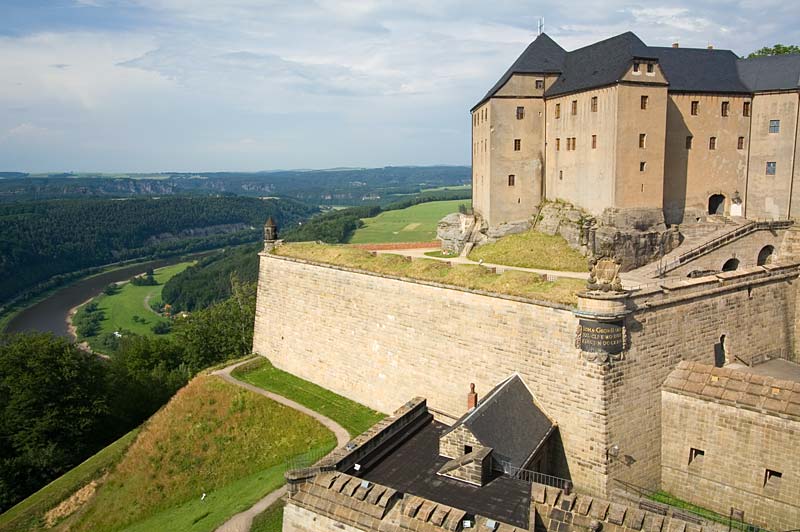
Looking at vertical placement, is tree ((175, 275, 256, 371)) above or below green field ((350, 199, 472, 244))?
below

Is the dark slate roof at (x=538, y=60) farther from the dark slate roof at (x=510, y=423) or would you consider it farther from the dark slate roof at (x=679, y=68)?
the dark slate roof at (x=510, y=423)

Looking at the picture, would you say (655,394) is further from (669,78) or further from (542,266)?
(669,78)

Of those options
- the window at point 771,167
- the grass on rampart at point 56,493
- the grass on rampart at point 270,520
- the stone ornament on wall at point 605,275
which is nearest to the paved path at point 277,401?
the grass on rampart at point 270,520

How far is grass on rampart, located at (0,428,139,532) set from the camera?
2133cm

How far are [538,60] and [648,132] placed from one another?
881 cm

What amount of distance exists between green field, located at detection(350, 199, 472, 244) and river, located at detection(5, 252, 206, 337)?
159ft

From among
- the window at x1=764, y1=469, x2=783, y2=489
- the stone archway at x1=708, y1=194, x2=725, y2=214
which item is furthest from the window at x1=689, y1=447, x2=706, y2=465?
the stone archway at x1=708, y1=194, x2=725, y2=214

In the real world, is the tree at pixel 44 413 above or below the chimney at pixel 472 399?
below

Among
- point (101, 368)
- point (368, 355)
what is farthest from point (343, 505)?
point (101, 368)

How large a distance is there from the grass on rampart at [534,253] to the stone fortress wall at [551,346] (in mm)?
8780

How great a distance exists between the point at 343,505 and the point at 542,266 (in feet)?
65.6

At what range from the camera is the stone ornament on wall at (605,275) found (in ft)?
53.3

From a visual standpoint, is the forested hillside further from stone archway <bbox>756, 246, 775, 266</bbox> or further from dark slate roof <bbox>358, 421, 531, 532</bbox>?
stone archway <bbox>756, 246, 775, 266</bbox>

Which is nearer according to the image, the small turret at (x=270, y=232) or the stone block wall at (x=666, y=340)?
the stone block wall at (x=666, y=340)
